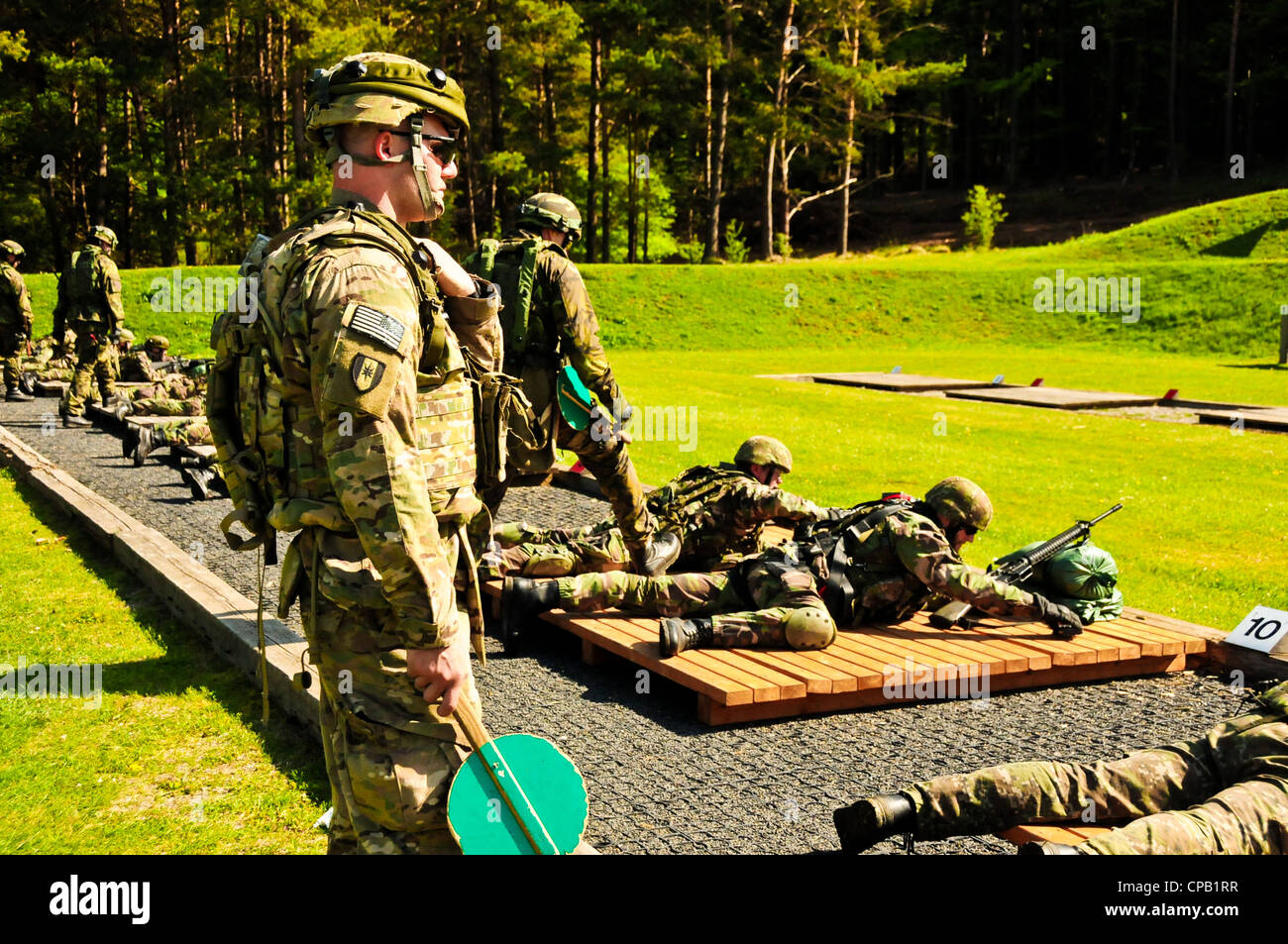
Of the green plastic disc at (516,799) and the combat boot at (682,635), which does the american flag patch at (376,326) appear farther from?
the combat boot at (682,635)

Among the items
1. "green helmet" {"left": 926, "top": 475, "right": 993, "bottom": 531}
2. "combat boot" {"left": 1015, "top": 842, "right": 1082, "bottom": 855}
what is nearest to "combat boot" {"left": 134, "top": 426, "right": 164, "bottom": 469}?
"green helmet" {"left": 926, "top": 475, "right": 993, "bottom": 531}

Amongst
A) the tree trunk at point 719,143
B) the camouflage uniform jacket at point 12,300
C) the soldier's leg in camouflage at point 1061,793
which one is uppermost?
the tree trunk at point 719,143

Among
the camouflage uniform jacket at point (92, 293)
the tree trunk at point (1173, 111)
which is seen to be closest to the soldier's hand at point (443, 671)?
the camouflage uniform jacket at point (92, 293)

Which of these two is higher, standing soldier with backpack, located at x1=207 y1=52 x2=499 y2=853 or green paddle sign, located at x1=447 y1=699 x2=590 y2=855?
standing soldier with backpack, located at x1=207 y1=52 x2=499 y2=853

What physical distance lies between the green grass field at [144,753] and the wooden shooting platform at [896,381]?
18394 millimetres

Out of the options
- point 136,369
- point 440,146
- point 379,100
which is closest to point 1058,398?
point 136,369

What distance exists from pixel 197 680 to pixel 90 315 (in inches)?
537

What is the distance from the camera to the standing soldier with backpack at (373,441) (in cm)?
341

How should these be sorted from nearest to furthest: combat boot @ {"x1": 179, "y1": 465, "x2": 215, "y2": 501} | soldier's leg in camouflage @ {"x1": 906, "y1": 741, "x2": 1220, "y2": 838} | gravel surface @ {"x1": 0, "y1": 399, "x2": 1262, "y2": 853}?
soldier's leg in camouflage @ {"x1": 906, "y1": 741, "x2": 1220, "y2": 838}, gravel surface @ {"x1": 0, "y1": 399, "x2": 1262, "y2": 853}, combat boot @ {"x1": 179, "y1": 465, "x2": 215, "y2": 501}

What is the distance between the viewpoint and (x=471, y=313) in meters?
4.40

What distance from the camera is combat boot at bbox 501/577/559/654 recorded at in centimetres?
801

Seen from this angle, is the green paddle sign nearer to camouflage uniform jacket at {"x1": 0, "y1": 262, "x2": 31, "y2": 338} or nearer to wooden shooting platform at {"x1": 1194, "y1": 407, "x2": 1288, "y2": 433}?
wooden shooting platform at {"x1": 1194, "y1": 407, "x2": 1288, "y2": 433}

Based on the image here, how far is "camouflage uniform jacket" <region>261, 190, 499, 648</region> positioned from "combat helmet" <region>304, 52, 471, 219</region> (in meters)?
0.22

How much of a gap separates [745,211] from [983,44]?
1662cm
